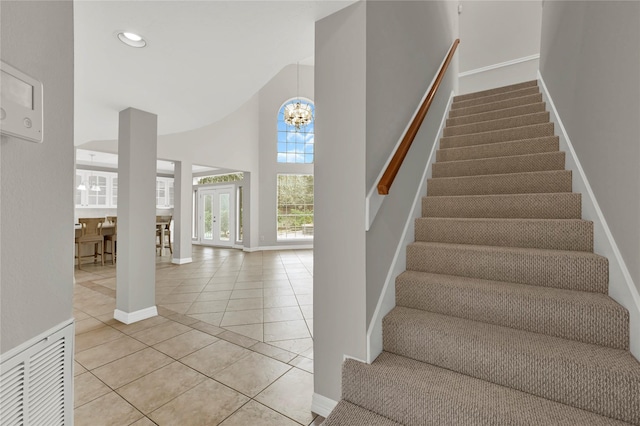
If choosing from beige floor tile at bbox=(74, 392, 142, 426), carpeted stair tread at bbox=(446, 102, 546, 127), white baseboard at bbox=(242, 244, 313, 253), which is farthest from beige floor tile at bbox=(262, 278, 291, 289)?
white baseboard at bbox=(242, 244, 313, 253)

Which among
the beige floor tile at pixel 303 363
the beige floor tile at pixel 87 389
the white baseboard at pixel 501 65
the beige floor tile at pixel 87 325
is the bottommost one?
the beige floor tile at pixel 87 325

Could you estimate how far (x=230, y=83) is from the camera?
2.61 metres

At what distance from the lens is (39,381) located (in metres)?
0.68

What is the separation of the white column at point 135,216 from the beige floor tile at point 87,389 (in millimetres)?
1016

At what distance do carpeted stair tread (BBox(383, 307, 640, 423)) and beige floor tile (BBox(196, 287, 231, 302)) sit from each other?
109 inches

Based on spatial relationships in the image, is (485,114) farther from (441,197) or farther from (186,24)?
(186,24)

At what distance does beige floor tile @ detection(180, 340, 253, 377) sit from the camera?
2066 millimetres

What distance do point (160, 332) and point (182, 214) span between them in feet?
14.0

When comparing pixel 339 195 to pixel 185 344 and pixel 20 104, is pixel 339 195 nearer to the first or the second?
pixel 20 104

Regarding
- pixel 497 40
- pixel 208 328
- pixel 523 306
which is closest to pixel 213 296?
pixel 208 328

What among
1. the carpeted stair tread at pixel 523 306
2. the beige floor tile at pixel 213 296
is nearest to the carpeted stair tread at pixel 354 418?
the carpeted stair tread at pixel 523 306

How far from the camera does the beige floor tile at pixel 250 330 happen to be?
102 inches

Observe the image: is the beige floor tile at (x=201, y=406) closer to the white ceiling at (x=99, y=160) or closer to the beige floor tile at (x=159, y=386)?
the beige floor tile at (x=159, y=386)

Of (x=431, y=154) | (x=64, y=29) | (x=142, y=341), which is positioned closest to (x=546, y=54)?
(x=431, y=154)
